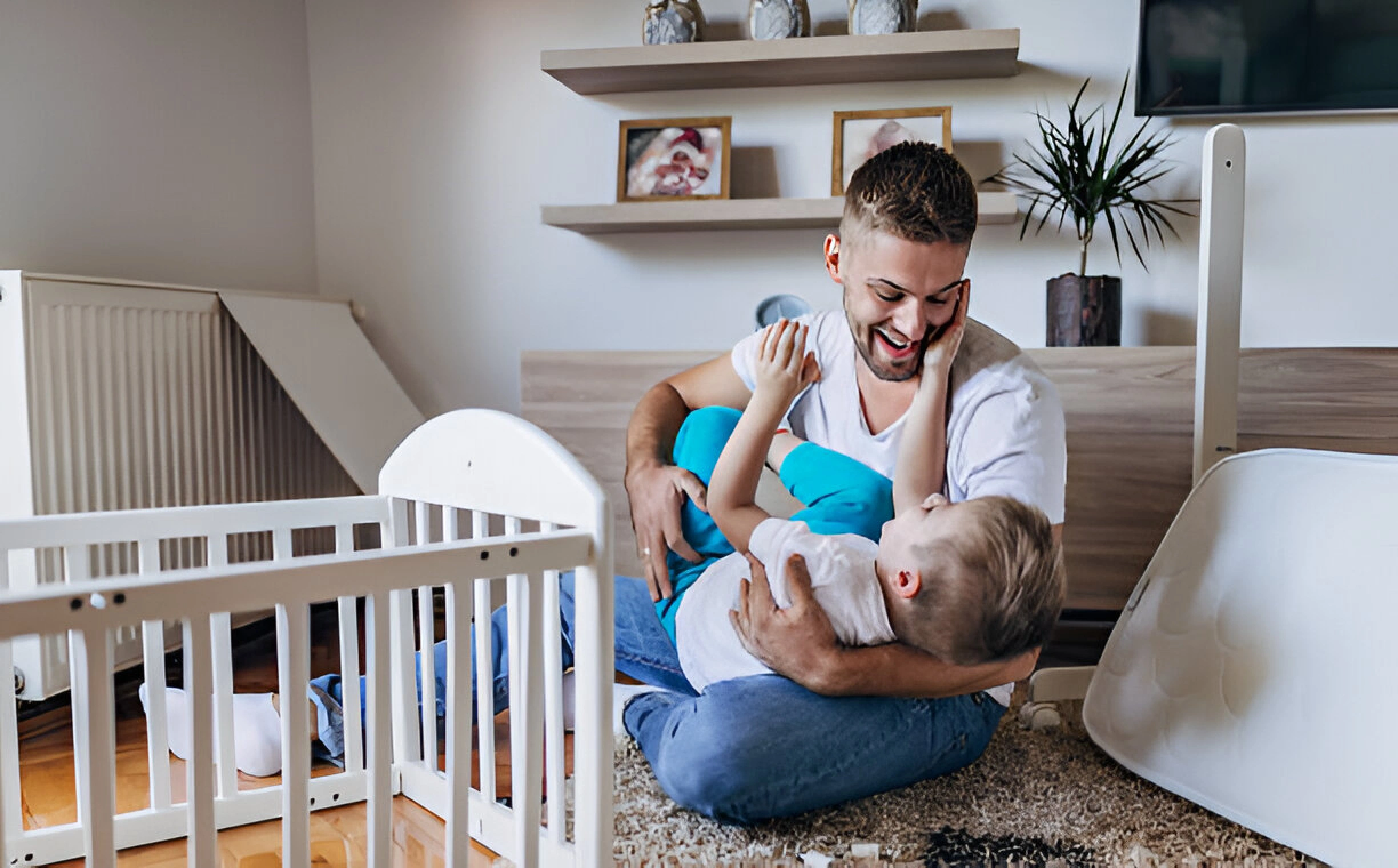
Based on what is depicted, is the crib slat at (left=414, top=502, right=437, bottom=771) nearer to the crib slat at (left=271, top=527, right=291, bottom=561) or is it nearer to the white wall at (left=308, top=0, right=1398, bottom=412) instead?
the crib slat at (left=271, top=527, right=291, bottom=561)

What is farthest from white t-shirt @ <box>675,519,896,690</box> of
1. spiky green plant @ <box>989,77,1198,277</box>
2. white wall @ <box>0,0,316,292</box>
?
white wall @ <box>0,0,316,292</box>

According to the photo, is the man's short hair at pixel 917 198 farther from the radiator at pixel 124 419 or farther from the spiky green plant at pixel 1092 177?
the radiator at pixel 124 419

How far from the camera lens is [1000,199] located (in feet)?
6.91

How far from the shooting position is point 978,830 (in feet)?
4.11

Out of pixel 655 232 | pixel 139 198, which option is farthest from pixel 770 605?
pixel 139 198

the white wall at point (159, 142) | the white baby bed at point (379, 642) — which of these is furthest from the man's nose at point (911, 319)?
the white wall at point (159, 142)

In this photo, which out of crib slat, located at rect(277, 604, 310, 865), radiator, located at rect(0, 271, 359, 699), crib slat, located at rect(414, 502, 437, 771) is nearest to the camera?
crib slat, located at rect(277, 604, 310, 865)

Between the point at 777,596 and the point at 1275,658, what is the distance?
604mm

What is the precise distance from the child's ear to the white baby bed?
40 cm

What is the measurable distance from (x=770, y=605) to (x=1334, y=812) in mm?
649

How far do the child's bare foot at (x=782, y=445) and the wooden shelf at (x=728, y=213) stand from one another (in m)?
0.87

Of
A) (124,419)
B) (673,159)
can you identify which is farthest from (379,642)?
(673,159)

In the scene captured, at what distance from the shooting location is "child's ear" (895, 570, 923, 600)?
1.19 meters

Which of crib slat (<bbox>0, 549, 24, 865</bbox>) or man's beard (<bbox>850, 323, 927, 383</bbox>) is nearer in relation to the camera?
crib slat (<bbox>0, 549, 24, 865</bbox>)
